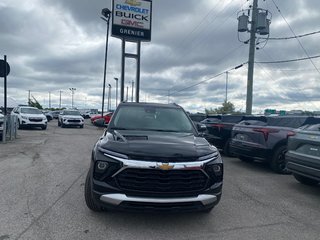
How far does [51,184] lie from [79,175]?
37.0 inches

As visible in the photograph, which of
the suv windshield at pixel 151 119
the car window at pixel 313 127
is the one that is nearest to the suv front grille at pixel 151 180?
the suv windshield at pixel 151 119

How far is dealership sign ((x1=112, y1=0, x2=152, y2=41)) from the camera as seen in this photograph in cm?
2203

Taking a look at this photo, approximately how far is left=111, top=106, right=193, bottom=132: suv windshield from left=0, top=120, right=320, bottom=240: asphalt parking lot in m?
1.46

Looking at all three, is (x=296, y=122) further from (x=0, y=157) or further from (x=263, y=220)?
(x=0, y=157)

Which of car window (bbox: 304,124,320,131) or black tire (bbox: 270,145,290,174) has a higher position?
car window (bbox: 304,124,320,131)

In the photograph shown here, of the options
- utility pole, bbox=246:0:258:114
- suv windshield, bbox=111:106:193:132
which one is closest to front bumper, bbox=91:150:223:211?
suv windshield, bbox=111:106:193:132

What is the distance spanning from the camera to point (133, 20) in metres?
22.4

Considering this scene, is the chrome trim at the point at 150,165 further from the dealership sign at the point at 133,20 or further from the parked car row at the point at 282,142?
the dealership sign at the point at 133,20

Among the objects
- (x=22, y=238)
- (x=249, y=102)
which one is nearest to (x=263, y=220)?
(x=22, y=238)

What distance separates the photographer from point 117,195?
379cm

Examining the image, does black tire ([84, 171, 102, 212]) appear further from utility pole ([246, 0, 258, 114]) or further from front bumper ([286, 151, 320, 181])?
utility pole ([246, 0, 258, 114])

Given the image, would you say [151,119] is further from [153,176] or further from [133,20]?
[133,20]

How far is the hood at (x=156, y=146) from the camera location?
Answer: 388cm

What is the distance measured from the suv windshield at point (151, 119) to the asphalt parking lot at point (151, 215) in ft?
4.80
